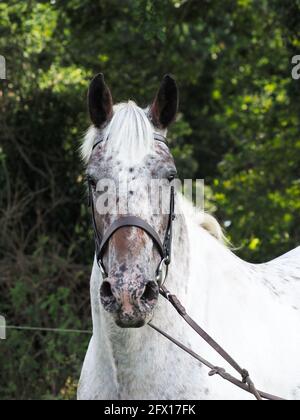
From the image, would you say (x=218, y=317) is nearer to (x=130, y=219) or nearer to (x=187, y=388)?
(x=187, y=388)

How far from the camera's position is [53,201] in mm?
8688

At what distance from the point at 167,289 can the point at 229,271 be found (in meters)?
0.49

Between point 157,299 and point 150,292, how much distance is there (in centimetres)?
5

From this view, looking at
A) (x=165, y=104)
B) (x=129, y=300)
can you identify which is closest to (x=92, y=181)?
(x=165, y=104)

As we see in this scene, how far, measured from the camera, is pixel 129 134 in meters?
3.39

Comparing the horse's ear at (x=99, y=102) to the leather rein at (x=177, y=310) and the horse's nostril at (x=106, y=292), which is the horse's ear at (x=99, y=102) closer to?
the leather rein at (x=177, y=310)

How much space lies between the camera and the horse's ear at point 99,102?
3.58 m

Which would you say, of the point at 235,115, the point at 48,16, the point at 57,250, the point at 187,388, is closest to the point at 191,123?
the point at 235,115

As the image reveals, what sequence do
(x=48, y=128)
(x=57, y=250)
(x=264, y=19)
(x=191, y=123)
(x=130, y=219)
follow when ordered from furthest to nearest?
(x=191, y=123)
(x=264, y=19)
(x=48, y=128)
(x=57, y=250)
(x=130, y=219)

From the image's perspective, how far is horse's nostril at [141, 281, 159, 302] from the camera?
3.10m

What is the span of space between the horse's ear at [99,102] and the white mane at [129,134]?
56mm

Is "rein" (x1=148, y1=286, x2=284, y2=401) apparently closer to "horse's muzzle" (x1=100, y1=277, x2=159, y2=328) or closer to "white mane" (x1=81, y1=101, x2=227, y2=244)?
"horse's muzzle" (x1=100, y1=277, x2=159, y2=328)
